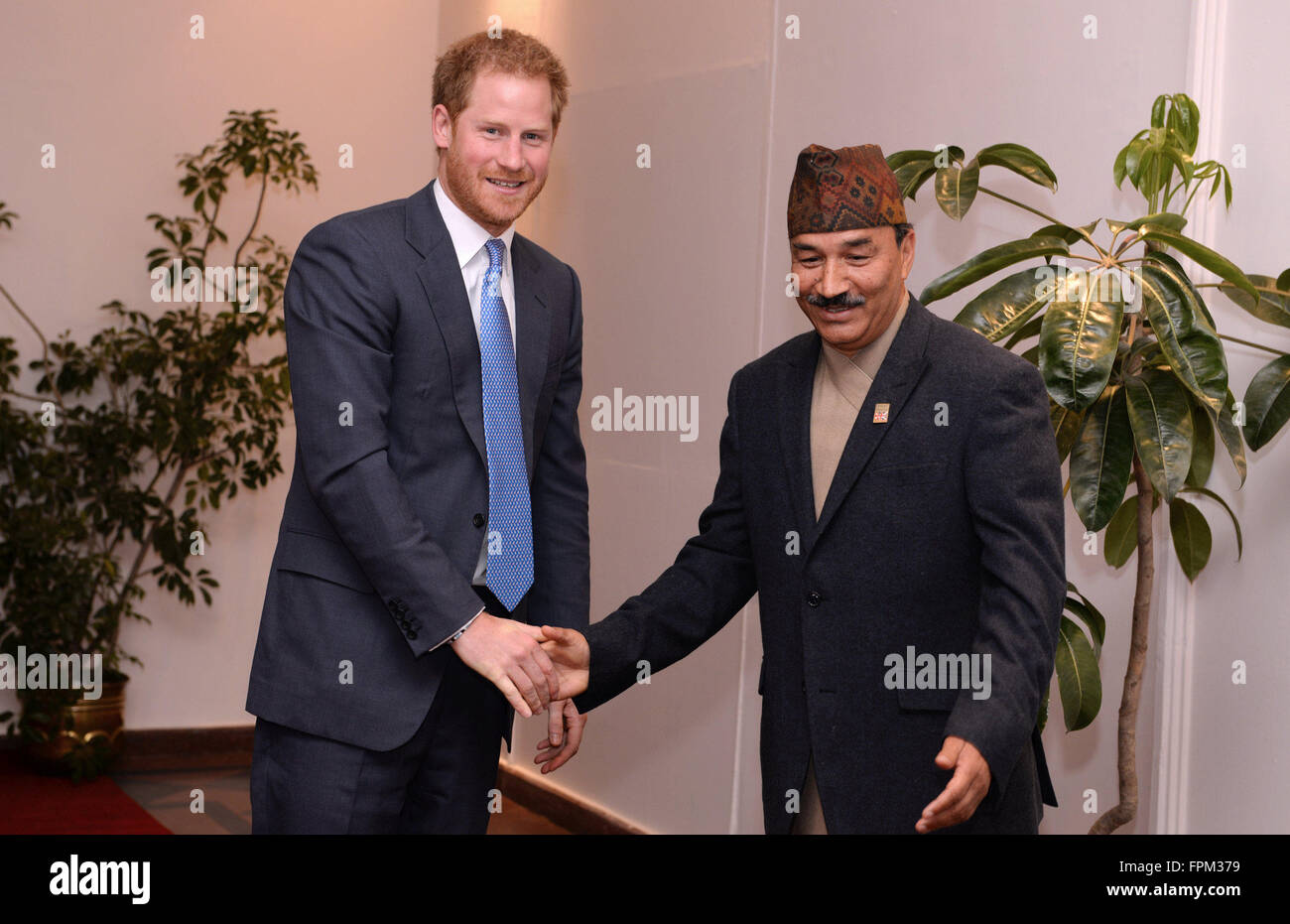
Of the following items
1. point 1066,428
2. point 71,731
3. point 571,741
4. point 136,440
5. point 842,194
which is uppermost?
point 842,194

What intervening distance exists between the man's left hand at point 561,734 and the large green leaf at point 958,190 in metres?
1.07

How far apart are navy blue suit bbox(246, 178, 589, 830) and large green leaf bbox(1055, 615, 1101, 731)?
1036mm

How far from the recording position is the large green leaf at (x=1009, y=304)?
87.8 inches

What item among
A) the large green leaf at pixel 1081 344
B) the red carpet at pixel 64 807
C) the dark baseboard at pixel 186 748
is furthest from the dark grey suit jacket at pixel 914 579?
the dark baseboard at pixel 186 748

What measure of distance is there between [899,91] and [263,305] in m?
3.09

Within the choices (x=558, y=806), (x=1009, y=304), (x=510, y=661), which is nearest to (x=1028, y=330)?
(x=1009, y=304)

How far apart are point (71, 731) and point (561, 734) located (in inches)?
138

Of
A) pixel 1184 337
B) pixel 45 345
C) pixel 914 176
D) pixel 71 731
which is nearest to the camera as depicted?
pixel 1184 337

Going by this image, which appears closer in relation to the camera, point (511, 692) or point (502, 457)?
point (511, 692)

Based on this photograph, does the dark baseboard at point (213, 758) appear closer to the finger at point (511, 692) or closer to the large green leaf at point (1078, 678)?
the large green leaf at point (1078, 678)

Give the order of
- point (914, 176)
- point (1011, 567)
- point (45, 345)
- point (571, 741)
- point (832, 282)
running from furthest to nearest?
point (45, 345)
point (914, 176)
point (571, 741)
point (832, 282)
point (1011, 567)

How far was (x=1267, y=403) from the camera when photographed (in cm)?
223

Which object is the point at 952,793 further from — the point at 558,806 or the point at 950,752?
the point at 558,806

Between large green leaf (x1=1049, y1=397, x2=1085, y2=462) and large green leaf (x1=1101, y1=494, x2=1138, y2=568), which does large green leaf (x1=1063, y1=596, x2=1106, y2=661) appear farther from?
large green leaf (x1=1049, y1=397, x2=1085, y2=462)
